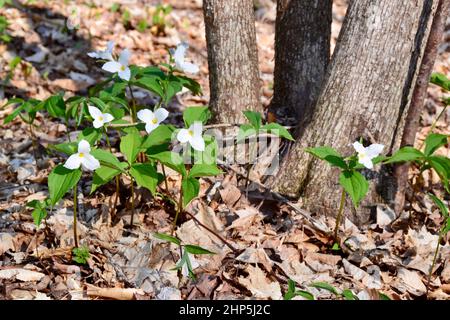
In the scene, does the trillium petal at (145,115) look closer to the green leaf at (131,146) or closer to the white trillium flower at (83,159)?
the green leaf at (131,146)

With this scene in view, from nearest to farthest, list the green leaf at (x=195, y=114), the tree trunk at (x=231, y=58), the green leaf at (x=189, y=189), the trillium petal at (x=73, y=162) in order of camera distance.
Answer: the trillium petal at (x=73, y=162)
the green leaf at (x=189, y=189)
the green leaf at (x=195, y=114)
the tree trunk at (x=231, y=58)

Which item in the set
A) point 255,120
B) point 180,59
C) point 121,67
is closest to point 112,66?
point 121,67

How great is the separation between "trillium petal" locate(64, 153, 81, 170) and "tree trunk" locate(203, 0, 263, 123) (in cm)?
102

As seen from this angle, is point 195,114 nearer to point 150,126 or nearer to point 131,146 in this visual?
point 150,126

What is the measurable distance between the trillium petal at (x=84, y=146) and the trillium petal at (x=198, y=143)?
0.41 m

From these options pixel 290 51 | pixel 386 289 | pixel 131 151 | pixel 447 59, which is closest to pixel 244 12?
pixel 290 51

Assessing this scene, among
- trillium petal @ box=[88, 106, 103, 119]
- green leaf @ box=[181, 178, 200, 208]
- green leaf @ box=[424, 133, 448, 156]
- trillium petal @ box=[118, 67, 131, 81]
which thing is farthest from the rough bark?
trillium petal @ box=[88, 106, 103, 119]

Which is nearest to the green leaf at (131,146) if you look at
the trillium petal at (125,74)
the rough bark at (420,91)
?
the trillium petal at (125,74)

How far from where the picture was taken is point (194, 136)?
225 centimetres

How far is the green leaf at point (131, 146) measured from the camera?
2.27 m

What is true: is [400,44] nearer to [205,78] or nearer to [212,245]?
[212,245]

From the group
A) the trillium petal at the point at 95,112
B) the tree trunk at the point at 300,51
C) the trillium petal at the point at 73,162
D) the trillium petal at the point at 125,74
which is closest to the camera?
the trillium petal at the point at 73,162

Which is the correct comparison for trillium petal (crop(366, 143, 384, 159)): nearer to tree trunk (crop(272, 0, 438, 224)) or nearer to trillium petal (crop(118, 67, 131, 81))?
tree trunk (crop(272, 0, 438, 224))

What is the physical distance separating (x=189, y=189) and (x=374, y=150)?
0.78 m
